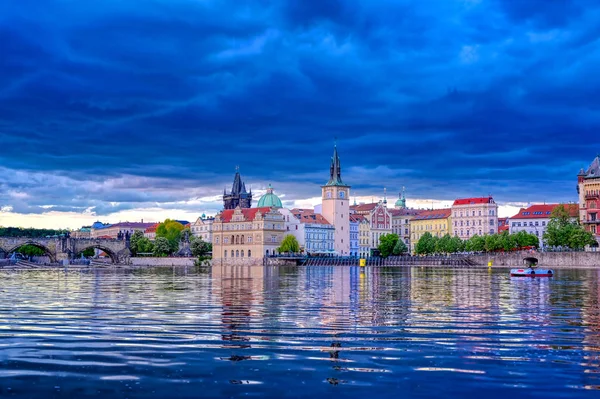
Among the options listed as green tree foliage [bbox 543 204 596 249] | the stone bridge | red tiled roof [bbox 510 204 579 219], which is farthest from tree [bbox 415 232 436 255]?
the stone bridge

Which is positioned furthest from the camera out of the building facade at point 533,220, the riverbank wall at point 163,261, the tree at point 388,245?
the building facade at point 533,220

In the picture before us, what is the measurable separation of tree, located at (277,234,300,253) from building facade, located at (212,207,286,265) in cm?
464

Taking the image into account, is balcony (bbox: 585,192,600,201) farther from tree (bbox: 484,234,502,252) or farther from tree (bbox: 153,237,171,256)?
tree (bbox: 153,237,171,256)

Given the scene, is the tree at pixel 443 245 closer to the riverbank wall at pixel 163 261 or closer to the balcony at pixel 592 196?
the balcony at pixel 592 196

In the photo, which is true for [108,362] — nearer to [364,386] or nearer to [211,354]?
[211,354]

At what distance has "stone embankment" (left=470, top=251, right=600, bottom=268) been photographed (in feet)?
390

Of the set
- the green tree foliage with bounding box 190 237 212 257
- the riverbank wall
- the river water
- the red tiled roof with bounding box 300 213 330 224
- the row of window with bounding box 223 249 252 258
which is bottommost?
the river water

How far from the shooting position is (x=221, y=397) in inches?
522

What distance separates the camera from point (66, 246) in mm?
158375

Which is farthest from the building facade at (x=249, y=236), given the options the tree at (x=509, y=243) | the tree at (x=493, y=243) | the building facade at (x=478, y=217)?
A: the tree at (x=509, y=243)

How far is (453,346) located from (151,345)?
24.7ft

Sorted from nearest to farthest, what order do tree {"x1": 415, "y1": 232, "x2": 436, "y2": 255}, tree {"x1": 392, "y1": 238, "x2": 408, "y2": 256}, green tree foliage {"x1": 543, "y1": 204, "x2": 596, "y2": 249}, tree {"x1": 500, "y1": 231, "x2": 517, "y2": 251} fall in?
green tree foliage {"x1": 543, "y1": 204, "x2": 596, "y2": 249} < tree {"x1": 500, "y1": 231, "x2": 517, "y2": 251} < tree {"x1": 415, "y1": 232, "x2": 436, "y2": 255} < tree {"x1": 392, "y1": 238, "x2": 408, "y2": 256}

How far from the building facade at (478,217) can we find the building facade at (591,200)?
4915 centimetres

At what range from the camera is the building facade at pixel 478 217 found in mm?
192375
